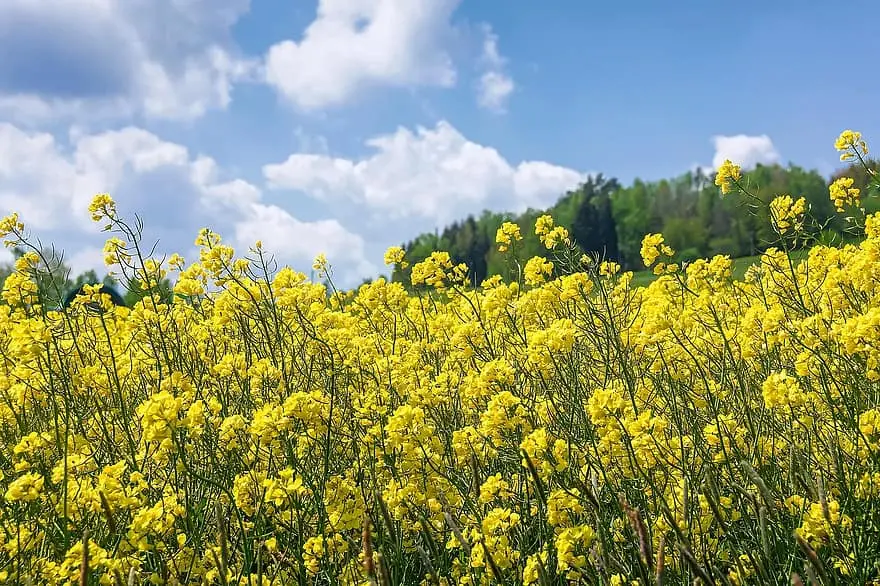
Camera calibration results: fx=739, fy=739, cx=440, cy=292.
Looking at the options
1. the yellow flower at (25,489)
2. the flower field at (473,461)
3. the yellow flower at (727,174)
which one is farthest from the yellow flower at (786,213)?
the yellow flower at (25,489)

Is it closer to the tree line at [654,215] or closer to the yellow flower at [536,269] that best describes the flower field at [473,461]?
the yellow flower at [536,269]

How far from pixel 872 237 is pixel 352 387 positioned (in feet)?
10.8

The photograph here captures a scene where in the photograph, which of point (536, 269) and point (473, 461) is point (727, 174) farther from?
point (473, 461)

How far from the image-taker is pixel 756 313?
4.03 meters

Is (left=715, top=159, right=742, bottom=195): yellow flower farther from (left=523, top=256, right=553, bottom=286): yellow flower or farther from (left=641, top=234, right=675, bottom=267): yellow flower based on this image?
(left=523, top=256, right=553, bottom=286): yellow flower

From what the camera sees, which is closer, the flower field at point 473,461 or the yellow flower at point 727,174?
the flower field at point 473,461

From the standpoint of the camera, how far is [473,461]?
2.52 meters

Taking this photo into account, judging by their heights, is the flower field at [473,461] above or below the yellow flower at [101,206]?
below

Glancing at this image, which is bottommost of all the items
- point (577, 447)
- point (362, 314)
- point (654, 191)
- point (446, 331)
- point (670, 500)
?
point (670, 500)

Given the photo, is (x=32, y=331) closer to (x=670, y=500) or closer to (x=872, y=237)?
(x=670, y=500)

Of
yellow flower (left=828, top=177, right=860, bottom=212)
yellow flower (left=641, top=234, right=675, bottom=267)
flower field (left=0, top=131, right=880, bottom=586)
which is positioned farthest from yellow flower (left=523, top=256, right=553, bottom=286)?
yellow flower (left=828, top=177, right=860, bottom=212)

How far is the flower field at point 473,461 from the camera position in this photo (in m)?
2.52

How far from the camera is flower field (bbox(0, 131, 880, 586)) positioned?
2.52m

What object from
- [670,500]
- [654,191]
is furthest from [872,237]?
[654,191]
